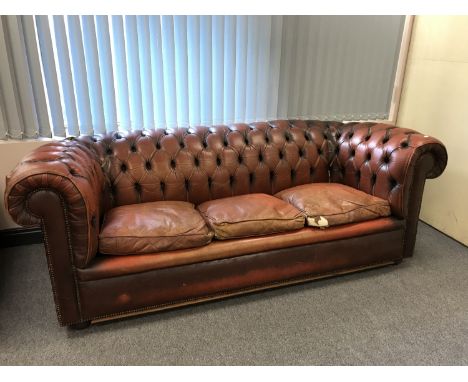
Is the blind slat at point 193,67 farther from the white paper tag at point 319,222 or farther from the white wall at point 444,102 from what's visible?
the white wall at point 444,102

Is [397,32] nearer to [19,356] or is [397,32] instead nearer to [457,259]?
[457,259]

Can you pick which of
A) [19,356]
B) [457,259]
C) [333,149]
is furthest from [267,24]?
[19,356]

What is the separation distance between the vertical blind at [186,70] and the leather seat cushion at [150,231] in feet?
2.69

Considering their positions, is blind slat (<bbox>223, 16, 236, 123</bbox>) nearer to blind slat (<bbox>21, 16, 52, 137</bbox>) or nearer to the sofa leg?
blind slat (<bbox>21, 16, 52, 137</bbox>)

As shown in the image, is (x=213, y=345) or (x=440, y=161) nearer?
(x=213, y=345)

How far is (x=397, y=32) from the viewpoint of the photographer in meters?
2.80

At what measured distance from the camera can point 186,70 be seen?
2387mm

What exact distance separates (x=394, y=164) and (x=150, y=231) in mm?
1339

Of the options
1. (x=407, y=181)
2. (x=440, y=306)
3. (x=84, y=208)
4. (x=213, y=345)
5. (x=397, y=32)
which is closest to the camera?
(x=84, y=208)

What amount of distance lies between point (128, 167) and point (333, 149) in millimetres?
1296

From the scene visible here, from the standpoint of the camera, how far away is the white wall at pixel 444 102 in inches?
97.3

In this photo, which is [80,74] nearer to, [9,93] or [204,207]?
[9,93]

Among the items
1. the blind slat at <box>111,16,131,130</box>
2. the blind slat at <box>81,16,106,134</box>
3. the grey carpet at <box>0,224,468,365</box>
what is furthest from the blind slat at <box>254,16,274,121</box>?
the grey carpet at <box>0,224,468,365</box>

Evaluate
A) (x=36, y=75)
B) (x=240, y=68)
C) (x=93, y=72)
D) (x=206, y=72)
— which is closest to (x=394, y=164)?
(x=240, y=68)
